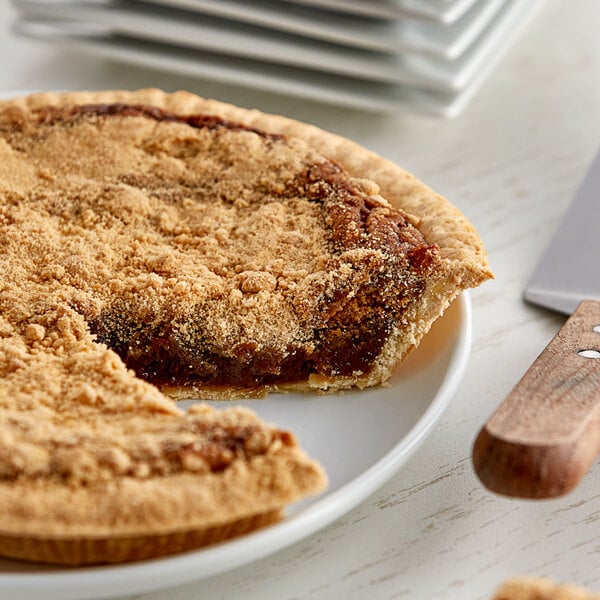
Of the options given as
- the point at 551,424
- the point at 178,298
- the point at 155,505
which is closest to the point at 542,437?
the point at 551,424

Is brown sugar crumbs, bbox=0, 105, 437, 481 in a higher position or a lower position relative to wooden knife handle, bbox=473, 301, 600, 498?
lower

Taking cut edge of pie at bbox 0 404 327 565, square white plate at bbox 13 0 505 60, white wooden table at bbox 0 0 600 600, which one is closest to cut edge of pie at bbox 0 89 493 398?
white wooden table at bbox 0 0 600 600

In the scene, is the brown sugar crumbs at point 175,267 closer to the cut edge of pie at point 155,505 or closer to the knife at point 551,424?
the cut edge of pie at point 155,505

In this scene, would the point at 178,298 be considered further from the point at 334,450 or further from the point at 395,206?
the point at 395,206

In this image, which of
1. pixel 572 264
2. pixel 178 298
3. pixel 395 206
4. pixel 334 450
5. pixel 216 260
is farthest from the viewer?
pixel 572 264

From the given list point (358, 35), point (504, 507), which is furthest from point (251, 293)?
point (358, 35)

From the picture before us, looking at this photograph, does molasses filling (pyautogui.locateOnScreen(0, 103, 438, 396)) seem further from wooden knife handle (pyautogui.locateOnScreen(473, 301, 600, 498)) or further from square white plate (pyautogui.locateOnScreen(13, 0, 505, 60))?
square white plate (pyautogui.locateOnScreen(13, 0, 505, 60))

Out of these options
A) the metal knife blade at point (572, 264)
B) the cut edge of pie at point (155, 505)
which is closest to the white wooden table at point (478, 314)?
the metal knife blade at point (572, 264)
